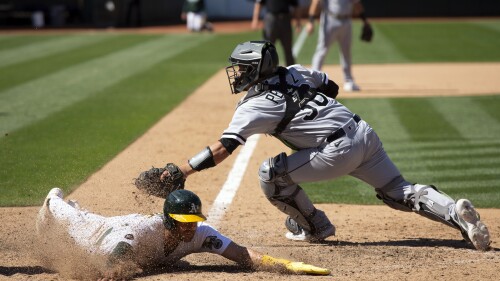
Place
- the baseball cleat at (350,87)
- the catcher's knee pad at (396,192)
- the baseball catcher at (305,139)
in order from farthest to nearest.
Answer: the baseball cleat at (350,87)
the catcher's knee pad at (396,192)
the baseball catcher at (305,139)

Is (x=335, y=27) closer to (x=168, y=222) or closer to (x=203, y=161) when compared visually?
(x=203, y=161)

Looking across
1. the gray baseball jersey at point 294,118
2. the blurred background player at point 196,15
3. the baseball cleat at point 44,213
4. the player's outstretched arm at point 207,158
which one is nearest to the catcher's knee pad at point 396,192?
the gray baseball jersey at point 294,118

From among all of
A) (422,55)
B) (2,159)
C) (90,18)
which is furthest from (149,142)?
(90,18)

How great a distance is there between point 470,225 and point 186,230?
222cm

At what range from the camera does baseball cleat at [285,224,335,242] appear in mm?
6961

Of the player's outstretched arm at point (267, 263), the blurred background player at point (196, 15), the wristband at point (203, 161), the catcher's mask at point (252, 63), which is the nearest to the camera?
the player's outstretched arm at point (267, 263)

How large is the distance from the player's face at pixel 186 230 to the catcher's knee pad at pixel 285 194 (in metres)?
1.02

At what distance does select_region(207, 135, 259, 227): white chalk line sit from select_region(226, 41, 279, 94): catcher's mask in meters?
1.59

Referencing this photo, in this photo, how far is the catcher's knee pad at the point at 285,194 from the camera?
6.53 meters

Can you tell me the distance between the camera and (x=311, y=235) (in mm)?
7016

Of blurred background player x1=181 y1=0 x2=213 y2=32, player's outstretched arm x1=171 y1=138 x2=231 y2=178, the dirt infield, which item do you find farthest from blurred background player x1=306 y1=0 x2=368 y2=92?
blurred background player x1=181 y1=0 x2=213 y2=32

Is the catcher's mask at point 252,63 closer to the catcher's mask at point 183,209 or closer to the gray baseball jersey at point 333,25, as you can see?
the catcher's mask at point 183,209

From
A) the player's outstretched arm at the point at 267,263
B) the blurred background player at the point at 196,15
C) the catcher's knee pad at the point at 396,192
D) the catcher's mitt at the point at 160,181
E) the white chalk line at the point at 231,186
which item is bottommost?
the blurred background player at the point at 196,15

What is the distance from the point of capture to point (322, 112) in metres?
6.44
